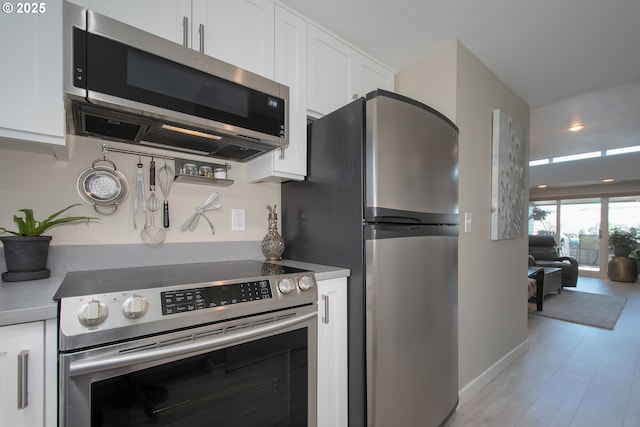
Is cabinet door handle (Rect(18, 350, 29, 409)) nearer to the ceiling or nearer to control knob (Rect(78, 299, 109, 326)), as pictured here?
control knob (Rect(78, 299, 109, 326))

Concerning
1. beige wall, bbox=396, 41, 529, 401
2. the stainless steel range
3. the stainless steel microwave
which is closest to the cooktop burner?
the stainless steel range

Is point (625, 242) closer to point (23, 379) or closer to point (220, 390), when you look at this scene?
point (220, 390)

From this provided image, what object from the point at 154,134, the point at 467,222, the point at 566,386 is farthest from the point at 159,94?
the point at 566,386

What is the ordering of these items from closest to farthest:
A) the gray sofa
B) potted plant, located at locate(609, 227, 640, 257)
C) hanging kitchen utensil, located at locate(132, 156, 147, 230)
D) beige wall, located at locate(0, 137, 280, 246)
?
beige wall, located at locate(0, 137, 280, 246), hanging kitchen utensil, located at locate(132, 156, 147, 230), the gray sofa, potted plant, located at locate(609, 227, 640, 257)

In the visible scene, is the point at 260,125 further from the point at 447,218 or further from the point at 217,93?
the point at 447,218

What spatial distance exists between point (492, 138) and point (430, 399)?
6.36 ft

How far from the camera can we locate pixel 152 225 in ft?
4.79

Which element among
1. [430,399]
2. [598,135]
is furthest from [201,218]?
[598,135]

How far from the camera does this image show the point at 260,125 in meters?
1.35

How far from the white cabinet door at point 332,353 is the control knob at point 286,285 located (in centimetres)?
17

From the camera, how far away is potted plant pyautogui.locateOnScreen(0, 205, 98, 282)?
1062 mm

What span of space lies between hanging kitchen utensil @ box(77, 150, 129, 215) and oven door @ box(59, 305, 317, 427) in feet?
2.63

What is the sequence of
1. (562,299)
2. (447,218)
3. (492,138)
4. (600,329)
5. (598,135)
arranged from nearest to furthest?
(447,218)
(492,138)
(600,329)
(598,135)
(562,299)

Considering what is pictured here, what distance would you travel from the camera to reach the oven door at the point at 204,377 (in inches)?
30.2
